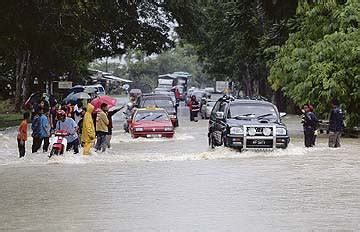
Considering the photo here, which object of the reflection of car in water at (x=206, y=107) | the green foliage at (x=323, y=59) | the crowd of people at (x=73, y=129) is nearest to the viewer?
the crowd of people at (x=73, y=129)

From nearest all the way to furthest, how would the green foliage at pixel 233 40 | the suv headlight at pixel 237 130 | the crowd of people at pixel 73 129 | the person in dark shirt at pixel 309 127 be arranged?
the crowd of people at pixel 73 129 → the suv headlight at pixel 237 130 → the person in dark shirt at pixel 309 127 → the green foliage at pixel 233 40

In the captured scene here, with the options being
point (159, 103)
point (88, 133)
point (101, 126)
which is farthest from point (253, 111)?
point (159, 103)

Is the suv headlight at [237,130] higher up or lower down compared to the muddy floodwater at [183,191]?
higher up

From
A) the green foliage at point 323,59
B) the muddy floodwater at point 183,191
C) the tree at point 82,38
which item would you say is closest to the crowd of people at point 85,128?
the muddy floodwater at point 183,191

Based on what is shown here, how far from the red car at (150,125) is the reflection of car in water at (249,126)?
610cm

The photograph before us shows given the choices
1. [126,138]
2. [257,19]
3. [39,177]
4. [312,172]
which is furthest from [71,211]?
[257,19]

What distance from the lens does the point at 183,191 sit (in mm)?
15102

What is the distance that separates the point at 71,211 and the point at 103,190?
299 cm

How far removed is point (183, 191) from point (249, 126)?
7.85 m

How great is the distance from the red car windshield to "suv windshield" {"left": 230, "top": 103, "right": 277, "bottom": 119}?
25.4 feet

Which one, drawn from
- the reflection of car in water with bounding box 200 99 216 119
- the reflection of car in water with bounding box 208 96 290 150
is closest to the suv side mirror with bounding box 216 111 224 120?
the reflection of car in water with bounding box 208 96 290 150

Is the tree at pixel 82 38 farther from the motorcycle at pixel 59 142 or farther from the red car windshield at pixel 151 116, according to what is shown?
the motorcycle at pixel 59 142

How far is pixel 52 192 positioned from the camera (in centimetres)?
1515

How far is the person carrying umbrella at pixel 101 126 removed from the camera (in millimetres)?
23719
